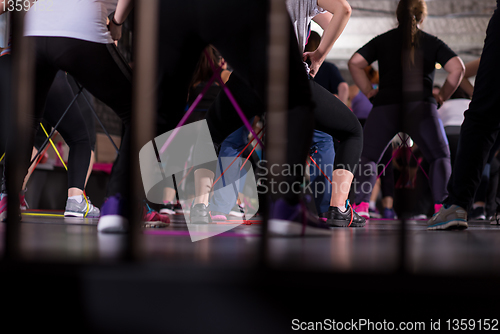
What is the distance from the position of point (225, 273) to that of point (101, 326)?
235 mm

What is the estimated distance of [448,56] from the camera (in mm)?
2080

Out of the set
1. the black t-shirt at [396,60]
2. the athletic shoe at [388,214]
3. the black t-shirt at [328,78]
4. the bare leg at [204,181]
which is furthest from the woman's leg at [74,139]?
the athletic shoe at [388,214]

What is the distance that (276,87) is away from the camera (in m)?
0.81

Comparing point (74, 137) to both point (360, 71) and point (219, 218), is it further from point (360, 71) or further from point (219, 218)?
point (360, 71)

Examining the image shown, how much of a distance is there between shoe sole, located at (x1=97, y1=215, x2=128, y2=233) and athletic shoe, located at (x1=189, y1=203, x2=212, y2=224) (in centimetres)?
59

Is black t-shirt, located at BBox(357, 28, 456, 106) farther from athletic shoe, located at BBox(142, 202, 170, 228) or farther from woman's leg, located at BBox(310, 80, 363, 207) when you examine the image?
athletic shoe, located at BBox(142, 202, 170, 228)

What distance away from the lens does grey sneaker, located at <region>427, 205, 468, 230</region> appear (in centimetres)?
142

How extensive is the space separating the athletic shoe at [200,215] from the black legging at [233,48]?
0.68 metres

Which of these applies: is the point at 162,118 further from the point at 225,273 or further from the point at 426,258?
the point at 426,258

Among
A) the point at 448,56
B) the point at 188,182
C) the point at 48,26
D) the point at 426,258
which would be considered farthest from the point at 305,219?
the point at 188,182

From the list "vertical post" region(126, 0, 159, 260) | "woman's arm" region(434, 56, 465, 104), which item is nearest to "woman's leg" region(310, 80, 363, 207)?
"vertical post" region(126, 0, 159, 260)

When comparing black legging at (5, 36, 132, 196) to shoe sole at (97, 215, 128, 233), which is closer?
shoe sole at (97, 215, 128, 233)

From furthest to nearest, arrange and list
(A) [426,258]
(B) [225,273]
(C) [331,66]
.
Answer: (C) [331,66]
(A) [426,258]
(B) [225,273]

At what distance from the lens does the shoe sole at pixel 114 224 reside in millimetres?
1046
